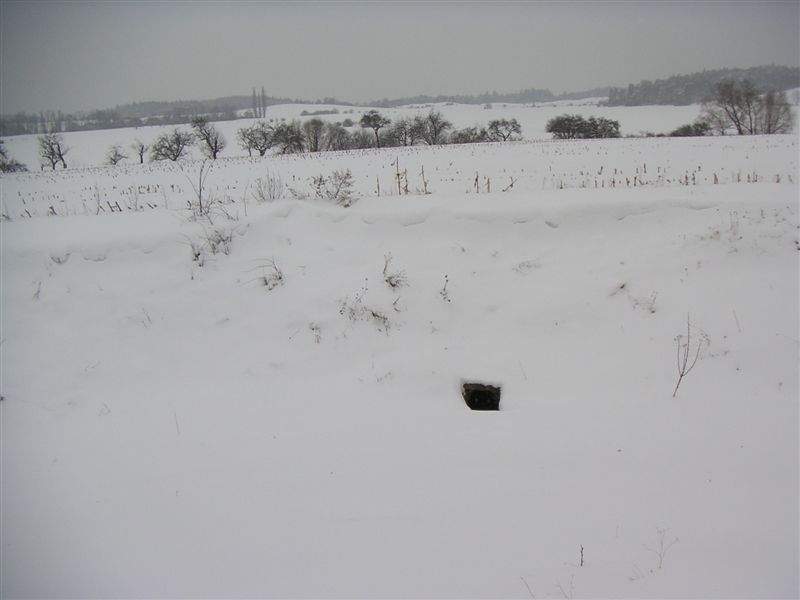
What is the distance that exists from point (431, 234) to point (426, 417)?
3.65 m

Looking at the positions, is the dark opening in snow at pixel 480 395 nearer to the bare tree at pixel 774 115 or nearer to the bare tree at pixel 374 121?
the bare tree at pixel 374 121

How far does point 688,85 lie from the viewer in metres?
130

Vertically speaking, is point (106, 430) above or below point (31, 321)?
below

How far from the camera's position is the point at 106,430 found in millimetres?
5422

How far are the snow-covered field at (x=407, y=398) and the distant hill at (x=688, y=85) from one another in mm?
137710

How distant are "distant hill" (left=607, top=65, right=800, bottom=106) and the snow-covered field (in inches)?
5422

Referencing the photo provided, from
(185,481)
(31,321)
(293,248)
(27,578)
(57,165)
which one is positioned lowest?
(27,578)

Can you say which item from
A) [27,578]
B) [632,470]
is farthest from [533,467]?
[27,578]

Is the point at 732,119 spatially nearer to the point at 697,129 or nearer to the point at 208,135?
the point at 697,129

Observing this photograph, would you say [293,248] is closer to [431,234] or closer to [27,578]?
[431,234]

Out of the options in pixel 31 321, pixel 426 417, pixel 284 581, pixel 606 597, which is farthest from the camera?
pixel 31 321

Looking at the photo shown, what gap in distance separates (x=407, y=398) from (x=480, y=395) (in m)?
0.96

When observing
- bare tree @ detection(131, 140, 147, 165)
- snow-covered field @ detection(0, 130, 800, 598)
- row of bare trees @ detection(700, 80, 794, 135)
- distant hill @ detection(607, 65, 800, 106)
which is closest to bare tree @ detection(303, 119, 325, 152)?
bare tree @ detection(131, 140, 147, 165)

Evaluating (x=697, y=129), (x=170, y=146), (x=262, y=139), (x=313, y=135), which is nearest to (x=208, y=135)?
(x=170, y=146)
